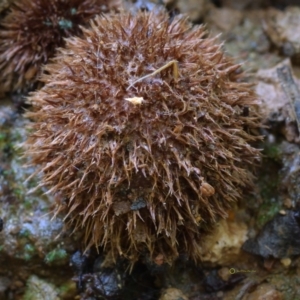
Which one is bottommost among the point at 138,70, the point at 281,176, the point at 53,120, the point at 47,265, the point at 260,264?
the point at 47,265

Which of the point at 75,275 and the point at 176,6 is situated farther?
the point at 176,6

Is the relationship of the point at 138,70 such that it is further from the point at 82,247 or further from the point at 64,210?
the point at 82,247

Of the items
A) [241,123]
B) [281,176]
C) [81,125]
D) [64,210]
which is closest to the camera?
[81,125]

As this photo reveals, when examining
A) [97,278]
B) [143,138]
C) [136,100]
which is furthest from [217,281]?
[136,100]

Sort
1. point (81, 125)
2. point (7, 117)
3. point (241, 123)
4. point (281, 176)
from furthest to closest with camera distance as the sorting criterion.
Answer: point (7, 117), point (281, 176), point (241, 123), point (81, 125)

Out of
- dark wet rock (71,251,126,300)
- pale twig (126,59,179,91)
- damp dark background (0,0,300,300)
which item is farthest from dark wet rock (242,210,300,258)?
pale twig (126,59,179,91)

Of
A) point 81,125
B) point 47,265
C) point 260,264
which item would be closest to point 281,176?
point 260,264

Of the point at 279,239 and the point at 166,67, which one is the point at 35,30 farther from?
the point at 279,239
